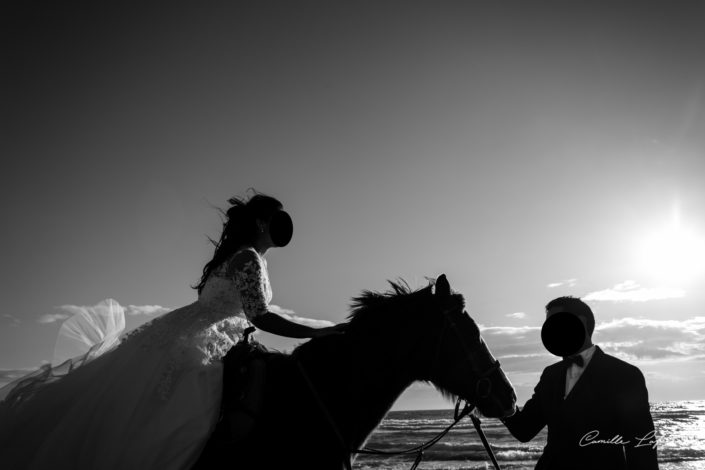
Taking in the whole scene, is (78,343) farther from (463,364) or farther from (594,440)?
(594,440)

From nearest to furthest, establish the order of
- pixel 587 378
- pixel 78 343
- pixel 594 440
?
pixel 594 440, pixel 587 378, pixel 78 343

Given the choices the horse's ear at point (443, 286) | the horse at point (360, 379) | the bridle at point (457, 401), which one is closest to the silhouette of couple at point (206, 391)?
the horse at point (360, 379)

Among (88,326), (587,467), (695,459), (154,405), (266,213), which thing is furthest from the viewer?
(695,459)

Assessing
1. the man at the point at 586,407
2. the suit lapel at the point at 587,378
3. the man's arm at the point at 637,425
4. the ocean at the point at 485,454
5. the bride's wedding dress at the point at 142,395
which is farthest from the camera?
the ocean at the point at 485,454

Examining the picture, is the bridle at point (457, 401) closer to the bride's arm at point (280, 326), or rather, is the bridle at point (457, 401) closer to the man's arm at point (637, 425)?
the bride's arm at point (280, 326)

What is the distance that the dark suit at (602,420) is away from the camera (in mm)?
3037

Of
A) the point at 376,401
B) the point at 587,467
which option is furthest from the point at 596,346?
the point at 376,401

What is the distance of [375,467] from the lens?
17953 mm

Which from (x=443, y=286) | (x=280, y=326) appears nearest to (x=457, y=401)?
(x=443, y=286)

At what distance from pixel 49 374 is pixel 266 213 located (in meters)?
2.11

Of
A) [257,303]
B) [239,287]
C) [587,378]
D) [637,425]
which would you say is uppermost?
[239,287]

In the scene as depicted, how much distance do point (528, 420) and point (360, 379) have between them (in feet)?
5.25

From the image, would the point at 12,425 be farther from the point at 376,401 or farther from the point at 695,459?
the point at 695,459

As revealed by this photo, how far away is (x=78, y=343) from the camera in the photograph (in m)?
4.36
